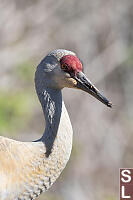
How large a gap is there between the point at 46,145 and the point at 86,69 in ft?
24.8

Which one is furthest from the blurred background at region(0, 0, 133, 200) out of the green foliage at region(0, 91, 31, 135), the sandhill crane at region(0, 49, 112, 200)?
the sandhill crane at region(0, 49, 112, 200)

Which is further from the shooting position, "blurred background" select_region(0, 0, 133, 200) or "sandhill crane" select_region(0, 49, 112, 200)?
"blurred background" select_region(0, 0, 133, 200)

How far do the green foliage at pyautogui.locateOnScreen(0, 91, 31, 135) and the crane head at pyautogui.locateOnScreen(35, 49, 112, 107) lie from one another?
4.93 metres

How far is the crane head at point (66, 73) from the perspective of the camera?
13.9ft

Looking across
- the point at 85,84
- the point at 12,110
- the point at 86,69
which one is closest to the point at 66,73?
the point at 85,84

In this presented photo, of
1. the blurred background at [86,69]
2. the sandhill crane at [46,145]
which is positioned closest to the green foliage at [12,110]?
the blurred background at [86,69]

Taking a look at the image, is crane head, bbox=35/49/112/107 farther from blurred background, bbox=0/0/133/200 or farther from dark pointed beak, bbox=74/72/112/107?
blurred background, bbox=0/0/133/200

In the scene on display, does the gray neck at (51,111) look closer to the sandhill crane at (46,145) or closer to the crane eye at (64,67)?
the sandhill crane at (46,145)

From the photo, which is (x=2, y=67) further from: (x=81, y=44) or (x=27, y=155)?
(x=27, y=155)

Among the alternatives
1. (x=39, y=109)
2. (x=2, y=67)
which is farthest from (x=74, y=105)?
(x=2, y=67)

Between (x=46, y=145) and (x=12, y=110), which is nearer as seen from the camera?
(x=46, y=145)

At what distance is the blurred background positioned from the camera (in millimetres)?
11617

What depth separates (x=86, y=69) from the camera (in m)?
11.9

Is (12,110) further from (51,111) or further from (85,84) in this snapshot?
(85,84)
